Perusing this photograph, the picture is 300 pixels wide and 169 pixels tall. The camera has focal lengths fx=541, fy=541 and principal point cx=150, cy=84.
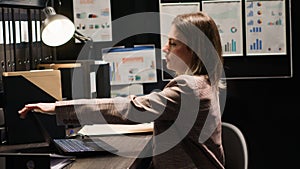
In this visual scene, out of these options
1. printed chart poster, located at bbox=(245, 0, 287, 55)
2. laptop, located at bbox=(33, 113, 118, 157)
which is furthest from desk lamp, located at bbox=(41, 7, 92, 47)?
printed chart poster, located at bbox=(245, 0, 287, 55)

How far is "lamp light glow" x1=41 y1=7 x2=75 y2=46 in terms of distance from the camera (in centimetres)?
265

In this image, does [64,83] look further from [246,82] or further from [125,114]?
[246,82]

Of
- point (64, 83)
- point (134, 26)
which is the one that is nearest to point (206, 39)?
point (64, 83)

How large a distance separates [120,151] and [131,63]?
1402 mm

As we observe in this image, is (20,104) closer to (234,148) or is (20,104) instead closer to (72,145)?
(72,145)

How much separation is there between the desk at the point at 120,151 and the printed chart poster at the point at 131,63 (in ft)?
3.48

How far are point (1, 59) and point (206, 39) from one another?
3.08ft

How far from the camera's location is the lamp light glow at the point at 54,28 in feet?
8.70

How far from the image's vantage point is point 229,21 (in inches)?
135

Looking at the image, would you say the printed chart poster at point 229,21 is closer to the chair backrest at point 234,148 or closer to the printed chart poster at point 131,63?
the printed chart poster at point 131,63

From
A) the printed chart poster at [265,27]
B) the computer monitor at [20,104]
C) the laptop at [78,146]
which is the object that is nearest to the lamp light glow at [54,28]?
the computer monitor at [20,104]

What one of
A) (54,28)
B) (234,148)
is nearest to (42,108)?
(234,148)

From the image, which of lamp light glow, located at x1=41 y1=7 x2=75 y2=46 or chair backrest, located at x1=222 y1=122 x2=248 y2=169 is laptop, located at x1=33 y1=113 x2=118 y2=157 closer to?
chair backrest, located at x1=222 y1=122 x2=248 y2=169

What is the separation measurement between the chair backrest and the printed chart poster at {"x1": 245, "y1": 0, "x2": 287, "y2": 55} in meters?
1.33
